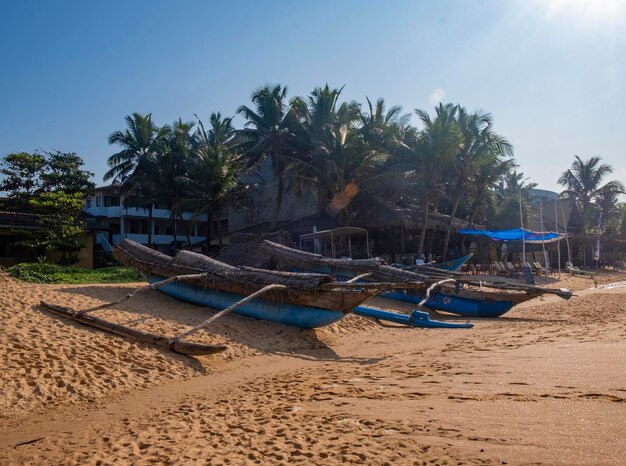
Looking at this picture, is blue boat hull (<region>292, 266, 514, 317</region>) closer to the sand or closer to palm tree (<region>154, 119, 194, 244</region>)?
the sand

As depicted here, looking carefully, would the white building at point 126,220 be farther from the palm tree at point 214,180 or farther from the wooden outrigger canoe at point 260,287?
the wooden outrigger canoe at point 260,287

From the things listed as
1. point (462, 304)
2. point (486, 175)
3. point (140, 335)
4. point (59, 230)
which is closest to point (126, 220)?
point (59, 230)

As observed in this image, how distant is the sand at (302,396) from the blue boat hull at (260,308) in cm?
26

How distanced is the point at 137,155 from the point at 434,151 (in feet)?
61.1

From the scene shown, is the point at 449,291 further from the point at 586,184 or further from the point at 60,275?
the point at 586,184

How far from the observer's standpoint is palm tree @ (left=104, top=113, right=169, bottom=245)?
30.1 m

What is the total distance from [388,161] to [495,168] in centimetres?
726

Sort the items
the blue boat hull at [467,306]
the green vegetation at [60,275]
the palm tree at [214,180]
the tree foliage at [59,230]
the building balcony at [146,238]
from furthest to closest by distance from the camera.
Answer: the building balcony at [146,238] → the palm tree at [214,180] → the tree foliage at [59,230] → the green vegetation at [60,275] → the blue boat hull at [467,306]

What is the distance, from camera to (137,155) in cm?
3086

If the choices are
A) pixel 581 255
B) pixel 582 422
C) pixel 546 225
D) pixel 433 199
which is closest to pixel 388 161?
pixel 433 199

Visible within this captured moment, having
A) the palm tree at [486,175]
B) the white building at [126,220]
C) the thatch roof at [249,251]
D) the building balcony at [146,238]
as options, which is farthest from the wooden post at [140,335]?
the building balcony at [146,238]

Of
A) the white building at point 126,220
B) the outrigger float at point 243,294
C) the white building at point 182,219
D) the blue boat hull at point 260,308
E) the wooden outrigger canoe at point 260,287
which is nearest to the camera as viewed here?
the outrigger float at point 243,294

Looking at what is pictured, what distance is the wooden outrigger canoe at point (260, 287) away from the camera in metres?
8.85

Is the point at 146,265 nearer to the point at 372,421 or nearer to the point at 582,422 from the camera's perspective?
the point at 372,421
